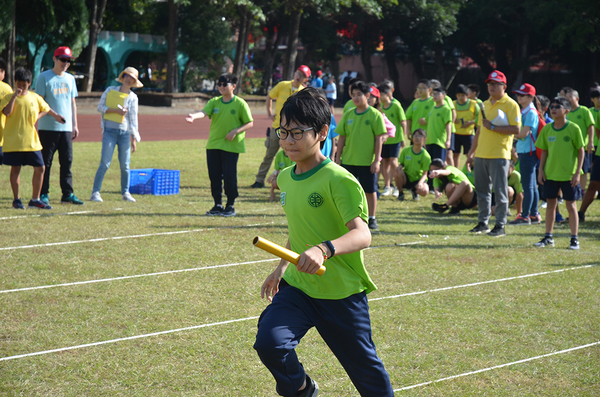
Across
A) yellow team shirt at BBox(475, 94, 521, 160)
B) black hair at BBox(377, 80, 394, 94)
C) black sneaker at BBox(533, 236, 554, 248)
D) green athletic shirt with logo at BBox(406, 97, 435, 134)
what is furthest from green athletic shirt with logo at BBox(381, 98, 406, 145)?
black sneaker at BBox(533, 236, 554, 248)

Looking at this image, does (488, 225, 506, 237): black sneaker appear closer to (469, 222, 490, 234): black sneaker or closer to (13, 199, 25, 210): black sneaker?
(469, 222, 490, 234): black sneaker

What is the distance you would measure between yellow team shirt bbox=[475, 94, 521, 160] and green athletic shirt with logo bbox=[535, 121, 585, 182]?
507 millimetres

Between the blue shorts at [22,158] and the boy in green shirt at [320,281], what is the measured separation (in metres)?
7.36

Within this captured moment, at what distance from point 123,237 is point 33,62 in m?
26.7

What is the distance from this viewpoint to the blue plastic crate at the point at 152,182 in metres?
12.0

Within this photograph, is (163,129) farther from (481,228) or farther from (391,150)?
(481,228)

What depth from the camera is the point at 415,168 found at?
12523 mm

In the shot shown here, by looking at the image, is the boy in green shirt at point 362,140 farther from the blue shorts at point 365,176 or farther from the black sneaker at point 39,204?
the black sneaker at point 39,204

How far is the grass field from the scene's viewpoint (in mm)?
4434

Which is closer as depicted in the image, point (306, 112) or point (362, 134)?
point (306, 112)

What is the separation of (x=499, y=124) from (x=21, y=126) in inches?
266

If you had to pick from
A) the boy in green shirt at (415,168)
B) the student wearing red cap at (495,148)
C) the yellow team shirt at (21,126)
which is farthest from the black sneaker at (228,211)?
the boy in green shirt at (415,168)

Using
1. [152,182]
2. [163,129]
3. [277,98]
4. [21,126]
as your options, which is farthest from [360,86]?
[163,129]

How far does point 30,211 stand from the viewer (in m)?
9.86
